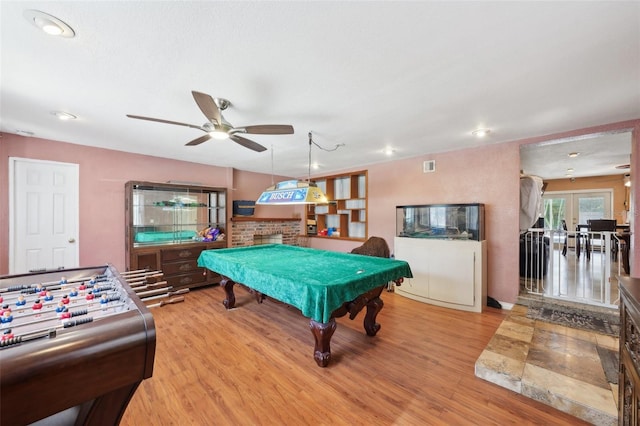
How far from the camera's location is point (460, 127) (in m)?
2.88

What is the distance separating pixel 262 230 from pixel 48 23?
184 inches

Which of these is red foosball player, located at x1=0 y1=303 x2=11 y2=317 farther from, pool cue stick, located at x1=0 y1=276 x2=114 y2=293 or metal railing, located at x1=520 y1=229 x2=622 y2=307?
metal railing, located at x1=520 y1=229 x2=622 y2=307

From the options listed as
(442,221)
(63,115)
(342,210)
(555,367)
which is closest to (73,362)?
(63,115)

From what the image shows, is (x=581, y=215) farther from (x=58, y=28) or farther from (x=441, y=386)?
(x=58, y=28)

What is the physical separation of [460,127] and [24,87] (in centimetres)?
421

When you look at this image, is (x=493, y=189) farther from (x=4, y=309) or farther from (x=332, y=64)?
(x=4, y=309)

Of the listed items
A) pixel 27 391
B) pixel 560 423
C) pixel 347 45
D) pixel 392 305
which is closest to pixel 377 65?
pixel 347 45

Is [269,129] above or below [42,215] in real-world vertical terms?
above

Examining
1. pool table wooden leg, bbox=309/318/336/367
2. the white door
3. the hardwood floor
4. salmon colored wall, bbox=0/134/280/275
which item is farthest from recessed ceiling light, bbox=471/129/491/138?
the white door

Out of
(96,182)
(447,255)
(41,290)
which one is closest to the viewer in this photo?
(41,290)

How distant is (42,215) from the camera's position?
3.39 meters

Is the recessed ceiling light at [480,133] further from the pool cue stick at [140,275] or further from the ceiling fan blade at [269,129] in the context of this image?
the pool cue stick at [140,275]

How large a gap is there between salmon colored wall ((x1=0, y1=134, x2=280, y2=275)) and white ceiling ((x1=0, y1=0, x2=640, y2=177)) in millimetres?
488

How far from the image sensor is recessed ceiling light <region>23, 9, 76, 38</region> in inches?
50.2
